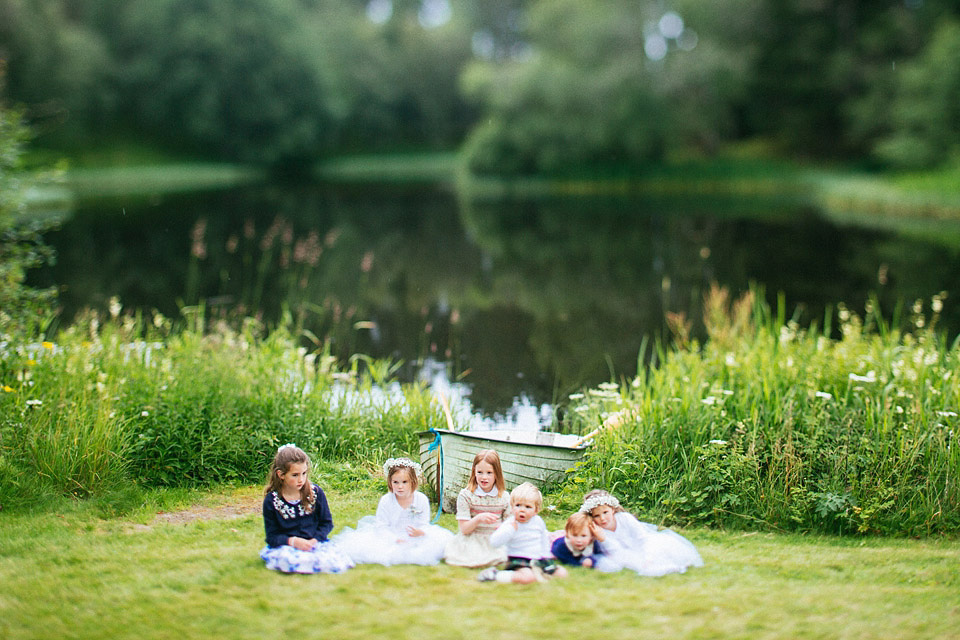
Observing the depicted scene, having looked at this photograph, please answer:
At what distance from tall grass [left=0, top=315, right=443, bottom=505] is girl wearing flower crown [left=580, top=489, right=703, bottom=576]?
243cm

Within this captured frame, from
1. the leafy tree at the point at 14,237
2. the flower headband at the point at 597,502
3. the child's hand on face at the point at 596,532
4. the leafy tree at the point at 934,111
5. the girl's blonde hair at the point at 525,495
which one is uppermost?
the leafy tree at the point at 934,111

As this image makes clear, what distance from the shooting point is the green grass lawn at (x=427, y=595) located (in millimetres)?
4008

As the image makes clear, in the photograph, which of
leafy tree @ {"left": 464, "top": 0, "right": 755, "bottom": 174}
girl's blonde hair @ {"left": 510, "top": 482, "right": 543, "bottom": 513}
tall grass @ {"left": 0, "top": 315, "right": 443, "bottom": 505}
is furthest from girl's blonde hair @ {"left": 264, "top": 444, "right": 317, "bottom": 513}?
leafy tree @ {"left": 464, "top": 0, "right": 755, "bottom": 174}

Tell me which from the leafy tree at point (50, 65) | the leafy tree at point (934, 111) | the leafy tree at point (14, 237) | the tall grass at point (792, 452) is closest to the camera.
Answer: the tall grass at point (792, 452)

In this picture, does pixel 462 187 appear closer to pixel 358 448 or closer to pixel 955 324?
pixel 955 324

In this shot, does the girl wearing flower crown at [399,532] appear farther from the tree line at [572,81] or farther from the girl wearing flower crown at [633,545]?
the tree line at [572,81]

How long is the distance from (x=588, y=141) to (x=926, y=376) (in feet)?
124

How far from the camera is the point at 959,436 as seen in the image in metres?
6.42

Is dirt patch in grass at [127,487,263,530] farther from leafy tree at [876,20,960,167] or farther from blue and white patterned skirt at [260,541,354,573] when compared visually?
leafy tree at [876,20,960,167]

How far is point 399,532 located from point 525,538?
746mm

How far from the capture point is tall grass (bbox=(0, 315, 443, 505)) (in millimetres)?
6117

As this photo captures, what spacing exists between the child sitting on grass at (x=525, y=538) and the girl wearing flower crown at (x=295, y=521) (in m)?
0.85

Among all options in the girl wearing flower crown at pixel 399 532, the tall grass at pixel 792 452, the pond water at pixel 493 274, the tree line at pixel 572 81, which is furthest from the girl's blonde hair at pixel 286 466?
the tree line at pixel 572 81

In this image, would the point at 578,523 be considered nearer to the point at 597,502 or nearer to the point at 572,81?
the point at 597,502
